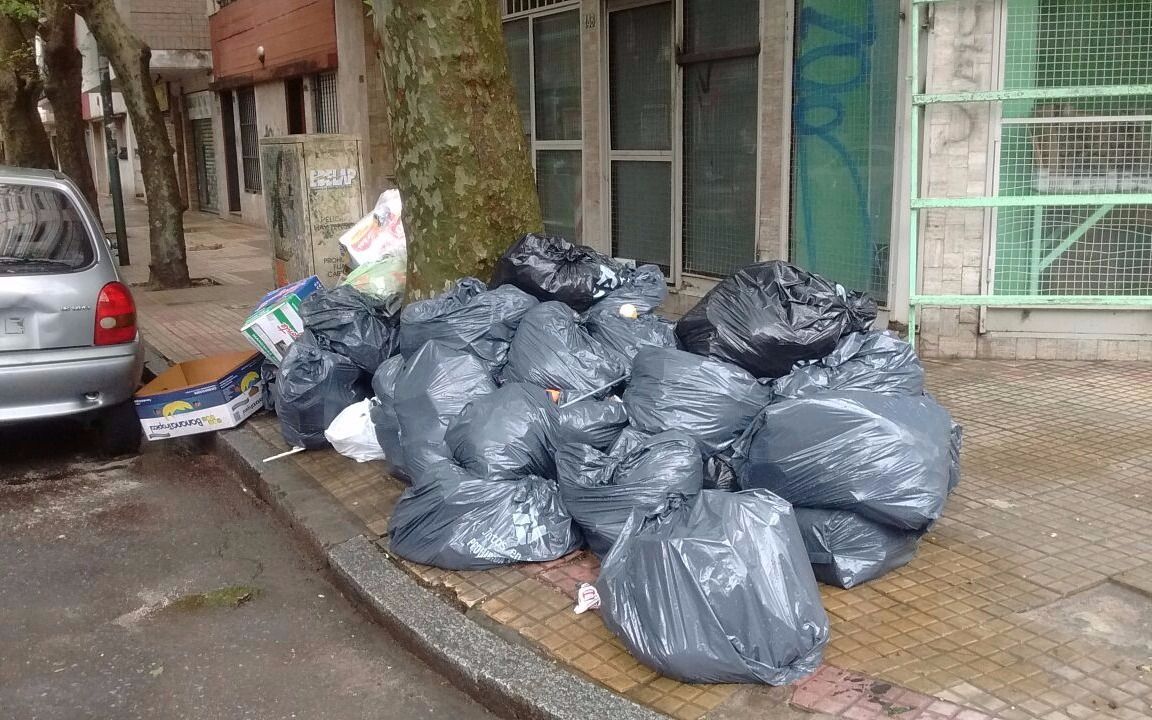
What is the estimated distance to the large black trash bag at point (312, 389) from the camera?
540 centimetres

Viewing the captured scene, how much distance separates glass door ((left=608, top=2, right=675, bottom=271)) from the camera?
888 cm

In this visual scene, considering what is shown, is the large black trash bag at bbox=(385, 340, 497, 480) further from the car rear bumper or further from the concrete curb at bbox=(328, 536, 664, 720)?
the car rear bumper

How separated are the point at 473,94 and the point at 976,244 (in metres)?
3.32

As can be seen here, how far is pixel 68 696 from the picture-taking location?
344cm

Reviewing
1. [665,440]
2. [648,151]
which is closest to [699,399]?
[665,440]

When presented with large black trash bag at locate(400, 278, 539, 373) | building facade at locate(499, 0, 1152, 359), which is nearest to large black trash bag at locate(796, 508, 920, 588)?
large black trash bag at locate(400, 278, 539, 373)

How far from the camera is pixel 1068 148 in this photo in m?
6.40

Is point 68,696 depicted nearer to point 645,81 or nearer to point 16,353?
point 16,353

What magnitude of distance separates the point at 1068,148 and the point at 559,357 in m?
3.82

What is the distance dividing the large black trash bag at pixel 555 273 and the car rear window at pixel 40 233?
2.40m

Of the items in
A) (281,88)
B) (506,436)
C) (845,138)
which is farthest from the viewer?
(281,88)

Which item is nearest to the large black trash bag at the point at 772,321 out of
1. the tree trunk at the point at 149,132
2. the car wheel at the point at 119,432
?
the car wheel at the point at 119,432

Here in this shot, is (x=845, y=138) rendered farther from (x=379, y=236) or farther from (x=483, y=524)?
(x=483, y=524)

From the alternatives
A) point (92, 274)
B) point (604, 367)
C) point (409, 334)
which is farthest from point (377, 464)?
point (92, 274)
